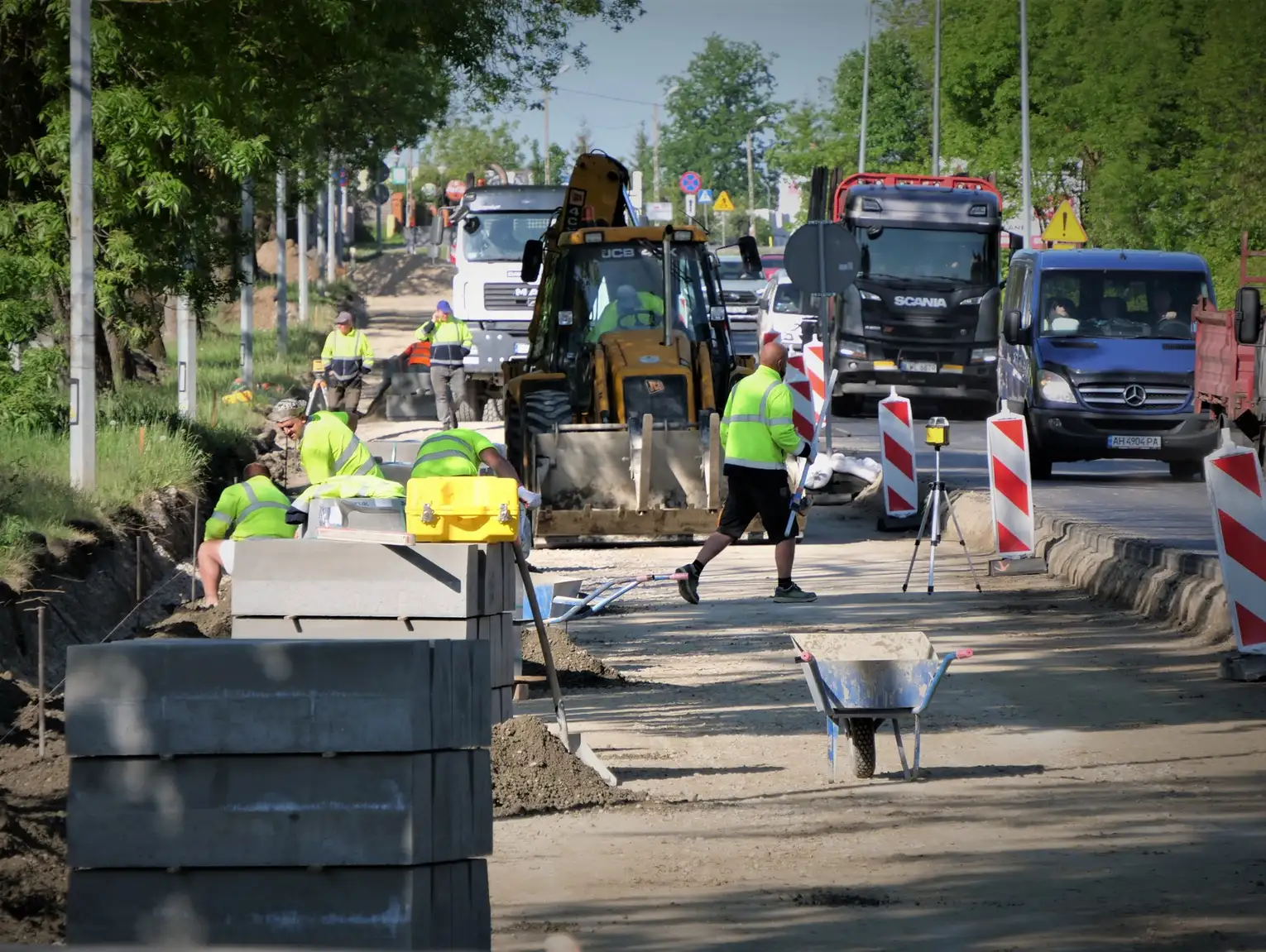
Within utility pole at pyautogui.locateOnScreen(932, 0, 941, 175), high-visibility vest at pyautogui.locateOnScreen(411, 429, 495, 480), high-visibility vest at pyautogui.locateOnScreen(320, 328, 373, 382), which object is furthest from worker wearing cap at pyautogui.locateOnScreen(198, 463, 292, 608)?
utility pole at pyautogui.locateOnScreen(932, 0, 941, 175)

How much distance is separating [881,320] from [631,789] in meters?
22.0

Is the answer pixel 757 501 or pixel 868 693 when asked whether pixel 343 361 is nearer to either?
pixel 757 501

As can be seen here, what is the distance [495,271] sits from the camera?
1271 inches

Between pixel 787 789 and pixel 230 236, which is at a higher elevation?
pixel 230 236

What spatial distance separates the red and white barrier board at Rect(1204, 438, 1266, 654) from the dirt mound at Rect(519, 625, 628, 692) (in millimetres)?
3435

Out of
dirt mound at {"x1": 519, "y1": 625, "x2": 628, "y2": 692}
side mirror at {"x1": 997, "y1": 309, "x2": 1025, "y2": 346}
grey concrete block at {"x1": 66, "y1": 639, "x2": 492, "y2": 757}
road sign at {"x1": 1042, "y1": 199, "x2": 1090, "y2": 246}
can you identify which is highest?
road sign at {"x1": 1042, "y1": 199, "x2": 1090, "y2": 246}

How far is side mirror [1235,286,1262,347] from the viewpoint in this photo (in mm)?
18562

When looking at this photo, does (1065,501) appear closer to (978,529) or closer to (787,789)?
(978,529)

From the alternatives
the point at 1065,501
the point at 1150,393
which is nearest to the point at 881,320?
the point at 1150,393

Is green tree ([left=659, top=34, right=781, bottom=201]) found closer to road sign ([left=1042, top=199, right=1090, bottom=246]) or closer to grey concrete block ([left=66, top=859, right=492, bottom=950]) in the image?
road sign ([left=1042, top=199, right=1090, bottom=246])

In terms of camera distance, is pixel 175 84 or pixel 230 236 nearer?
pixel 175 84

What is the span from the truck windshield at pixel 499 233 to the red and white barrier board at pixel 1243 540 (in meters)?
21.7

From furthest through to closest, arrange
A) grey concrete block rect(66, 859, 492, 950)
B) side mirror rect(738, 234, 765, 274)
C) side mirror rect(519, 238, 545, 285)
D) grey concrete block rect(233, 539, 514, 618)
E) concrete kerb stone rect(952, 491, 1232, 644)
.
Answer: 1. side mirror rect(519, 238, 545, 285)
2. side mirror rect(738, 234, 765, 274)
3. concrete kerb stone rect(952, 491, 1232, 644)
4. grey concrete block rect(233, 539, 514, 618)
5. grey concrete block rect(66, 859, 492, 950)

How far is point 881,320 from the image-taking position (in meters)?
30.3
